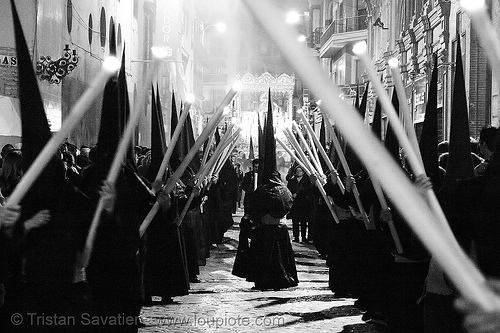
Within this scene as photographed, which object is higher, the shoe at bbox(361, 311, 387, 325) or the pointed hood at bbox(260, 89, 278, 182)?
the pointed hood at bbox(260, 89, 278, 182)

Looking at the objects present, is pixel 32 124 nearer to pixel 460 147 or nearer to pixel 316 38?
pixel 460 147

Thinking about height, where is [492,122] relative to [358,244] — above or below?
above

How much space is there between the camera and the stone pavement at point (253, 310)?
8445mm

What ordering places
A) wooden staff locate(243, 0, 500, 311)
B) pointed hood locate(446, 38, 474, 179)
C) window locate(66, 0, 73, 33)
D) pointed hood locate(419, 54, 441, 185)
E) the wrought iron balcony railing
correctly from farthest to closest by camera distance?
the wrought iron balcony railing < window locate(66, 0, 73, 33) < pointed hood locate(419, 54, 441, 185) < pointed hood locate(446, 38, 474, 179) < wooden staff locate(243, 0, 500, 311)

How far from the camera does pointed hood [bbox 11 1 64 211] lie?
4969mm

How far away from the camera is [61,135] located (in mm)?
3699

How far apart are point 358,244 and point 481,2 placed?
301 inches

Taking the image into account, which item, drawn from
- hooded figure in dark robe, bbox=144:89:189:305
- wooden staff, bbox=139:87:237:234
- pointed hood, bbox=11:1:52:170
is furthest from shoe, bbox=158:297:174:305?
pointed hood, bbox=11:1:52:170

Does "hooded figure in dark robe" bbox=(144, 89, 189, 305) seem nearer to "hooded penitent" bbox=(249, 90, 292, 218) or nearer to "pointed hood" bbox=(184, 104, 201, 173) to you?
"hooded penitent" bbox=(249, 90, 292, 218)

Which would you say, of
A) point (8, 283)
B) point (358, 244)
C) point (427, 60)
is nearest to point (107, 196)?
point (8, 283)

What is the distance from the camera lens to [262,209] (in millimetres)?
10758

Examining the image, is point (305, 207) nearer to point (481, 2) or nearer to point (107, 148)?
point (107, 148)

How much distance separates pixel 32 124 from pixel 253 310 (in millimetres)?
5104

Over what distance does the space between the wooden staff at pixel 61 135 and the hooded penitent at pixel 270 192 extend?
6.52m
